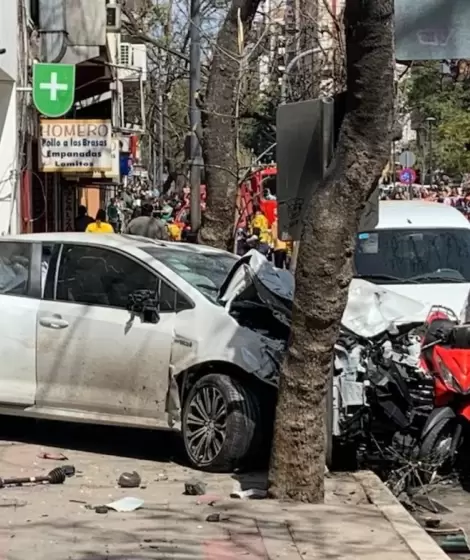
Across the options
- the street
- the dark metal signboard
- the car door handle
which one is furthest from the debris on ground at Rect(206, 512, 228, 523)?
the car door handle

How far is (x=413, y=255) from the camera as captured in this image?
1306 cm

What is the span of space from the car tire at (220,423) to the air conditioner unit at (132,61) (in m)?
18.6

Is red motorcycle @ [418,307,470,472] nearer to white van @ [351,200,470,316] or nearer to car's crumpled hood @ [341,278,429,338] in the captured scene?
car's crumpled hood @ [341,278,429,338]

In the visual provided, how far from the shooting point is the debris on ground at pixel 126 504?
7092mm

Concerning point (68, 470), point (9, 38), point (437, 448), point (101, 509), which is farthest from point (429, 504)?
point (9, 38)

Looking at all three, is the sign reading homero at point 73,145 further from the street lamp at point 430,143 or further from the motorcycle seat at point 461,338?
the street lamp at point 430,143

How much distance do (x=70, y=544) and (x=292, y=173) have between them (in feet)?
8.78

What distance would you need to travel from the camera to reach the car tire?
8172mm

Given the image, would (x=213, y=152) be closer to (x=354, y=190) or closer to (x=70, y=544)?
(x=354, y=190)

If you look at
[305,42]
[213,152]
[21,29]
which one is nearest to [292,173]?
[213,152]

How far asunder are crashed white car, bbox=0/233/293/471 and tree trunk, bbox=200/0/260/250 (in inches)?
133

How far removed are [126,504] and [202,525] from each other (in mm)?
670

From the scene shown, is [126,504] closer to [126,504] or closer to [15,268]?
[126,504]

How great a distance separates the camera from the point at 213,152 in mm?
13047
